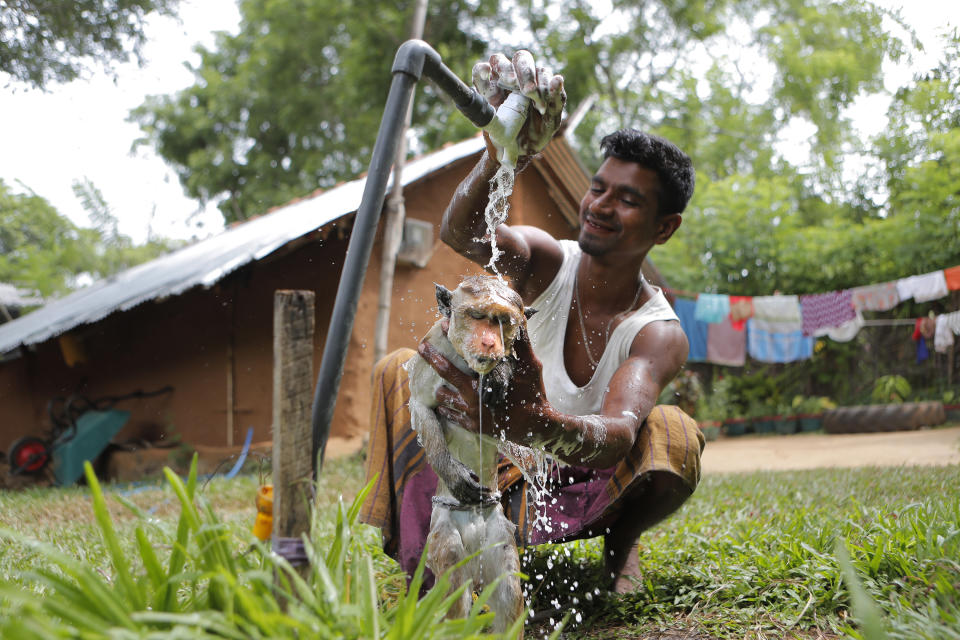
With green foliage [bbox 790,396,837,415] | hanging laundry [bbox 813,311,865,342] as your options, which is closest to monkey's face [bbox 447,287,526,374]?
hanging laundry [bbox 813,311,865,342]

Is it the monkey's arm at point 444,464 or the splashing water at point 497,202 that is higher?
the splashing water at point 497,202

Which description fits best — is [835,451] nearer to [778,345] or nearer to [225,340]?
[778,345]

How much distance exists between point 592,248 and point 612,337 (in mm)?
360

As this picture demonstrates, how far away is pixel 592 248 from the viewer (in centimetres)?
282

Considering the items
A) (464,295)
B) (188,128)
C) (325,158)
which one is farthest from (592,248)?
(188,128)

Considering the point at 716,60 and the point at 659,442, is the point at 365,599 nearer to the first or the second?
the point at 659,442

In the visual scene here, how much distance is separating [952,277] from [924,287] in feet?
1.84

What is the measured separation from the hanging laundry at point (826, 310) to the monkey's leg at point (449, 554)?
12152 mm

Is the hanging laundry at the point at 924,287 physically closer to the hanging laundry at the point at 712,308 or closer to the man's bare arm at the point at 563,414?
the hanging laundry at the point at 712,308

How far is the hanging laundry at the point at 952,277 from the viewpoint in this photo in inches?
421

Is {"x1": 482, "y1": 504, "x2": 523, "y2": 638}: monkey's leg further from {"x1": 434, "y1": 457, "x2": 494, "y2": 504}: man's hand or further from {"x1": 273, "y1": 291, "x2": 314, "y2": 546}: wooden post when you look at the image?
{"x1": 273, "y1": 291, "x2": 314, "y2": 546}: wooden post

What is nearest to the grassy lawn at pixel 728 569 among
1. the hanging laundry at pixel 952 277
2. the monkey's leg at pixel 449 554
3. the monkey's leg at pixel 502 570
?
the monkey's leg at pixel 449 554

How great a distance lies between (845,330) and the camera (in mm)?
12445

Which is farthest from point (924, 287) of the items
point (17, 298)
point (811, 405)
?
point (17, 298)
